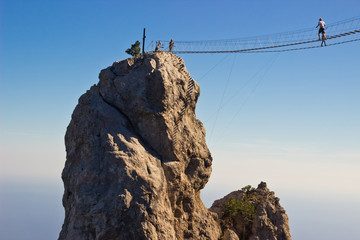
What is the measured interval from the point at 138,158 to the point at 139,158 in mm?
127

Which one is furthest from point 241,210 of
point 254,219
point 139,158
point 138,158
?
point 138,158

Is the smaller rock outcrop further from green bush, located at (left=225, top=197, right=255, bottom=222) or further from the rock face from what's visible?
the rock face

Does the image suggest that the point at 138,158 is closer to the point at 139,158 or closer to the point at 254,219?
the point at 139,158

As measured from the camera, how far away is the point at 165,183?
34.2 meters

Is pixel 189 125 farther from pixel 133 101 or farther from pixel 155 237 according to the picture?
pixel 155 237

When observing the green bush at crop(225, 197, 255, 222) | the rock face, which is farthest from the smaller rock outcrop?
the rock face

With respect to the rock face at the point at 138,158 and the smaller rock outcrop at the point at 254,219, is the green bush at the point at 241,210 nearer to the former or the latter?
the smaller rock outcrop at the point at 254,219

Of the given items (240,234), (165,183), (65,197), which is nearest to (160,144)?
(165,183)

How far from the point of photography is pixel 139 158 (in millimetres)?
32750

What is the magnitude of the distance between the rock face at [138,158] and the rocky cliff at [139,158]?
9 cm

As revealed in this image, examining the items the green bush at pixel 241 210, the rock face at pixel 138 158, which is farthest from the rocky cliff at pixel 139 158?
the green bush at pixel 241 210

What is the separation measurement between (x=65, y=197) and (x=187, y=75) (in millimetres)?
19512

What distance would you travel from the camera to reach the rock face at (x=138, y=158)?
3020 centimetres

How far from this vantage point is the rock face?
30.2m
